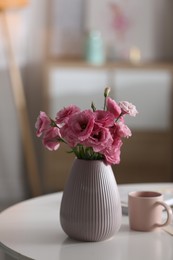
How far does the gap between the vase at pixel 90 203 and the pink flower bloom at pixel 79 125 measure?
8cm

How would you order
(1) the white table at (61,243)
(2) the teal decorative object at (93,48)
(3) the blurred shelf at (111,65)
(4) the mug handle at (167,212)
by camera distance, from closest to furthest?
(1) the white table at (61,243) → (4) the mug handle at (167,212) → (3) the blurred shelf at (111,65) → (2) the teal decorative object at (93,48)

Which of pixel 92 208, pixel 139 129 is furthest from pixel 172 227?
pixel 139 129

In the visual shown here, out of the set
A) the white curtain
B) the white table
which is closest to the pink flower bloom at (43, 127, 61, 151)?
the white table

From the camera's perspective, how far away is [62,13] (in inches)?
160

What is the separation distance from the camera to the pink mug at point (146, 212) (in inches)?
56.9

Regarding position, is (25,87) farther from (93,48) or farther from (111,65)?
(111,65)

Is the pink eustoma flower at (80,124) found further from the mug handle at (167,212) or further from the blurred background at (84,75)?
the blurred background at (84,75)

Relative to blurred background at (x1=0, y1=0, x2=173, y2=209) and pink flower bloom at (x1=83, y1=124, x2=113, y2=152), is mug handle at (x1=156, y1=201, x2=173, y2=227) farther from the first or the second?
blurred background at (x1=0, y1=0, x2=173, y2=209)

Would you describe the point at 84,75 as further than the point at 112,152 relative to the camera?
Yes

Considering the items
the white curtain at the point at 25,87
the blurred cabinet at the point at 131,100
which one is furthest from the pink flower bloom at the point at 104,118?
the white curtain at the point at 25,87

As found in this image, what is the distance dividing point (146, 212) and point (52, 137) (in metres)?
0.29

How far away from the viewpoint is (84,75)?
377 centimetres

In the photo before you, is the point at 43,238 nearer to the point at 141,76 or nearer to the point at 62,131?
the point at 62,131

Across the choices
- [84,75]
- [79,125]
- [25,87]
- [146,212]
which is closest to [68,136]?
[79,125]
